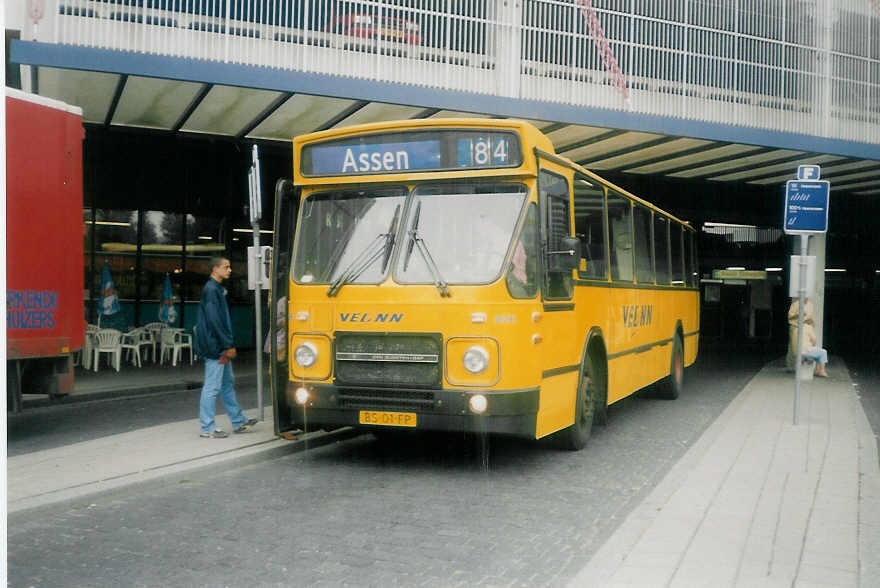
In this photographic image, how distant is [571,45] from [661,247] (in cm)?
493

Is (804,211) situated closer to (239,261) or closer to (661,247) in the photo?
(661,247)

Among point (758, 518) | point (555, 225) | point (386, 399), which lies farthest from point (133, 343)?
point (758, 518)

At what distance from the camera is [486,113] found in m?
14.6

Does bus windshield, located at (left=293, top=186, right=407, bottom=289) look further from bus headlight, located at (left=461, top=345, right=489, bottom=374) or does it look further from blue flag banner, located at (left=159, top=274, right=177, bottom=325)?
blue flag banner, located at (left=159, top=274, right=177, bottom=325)

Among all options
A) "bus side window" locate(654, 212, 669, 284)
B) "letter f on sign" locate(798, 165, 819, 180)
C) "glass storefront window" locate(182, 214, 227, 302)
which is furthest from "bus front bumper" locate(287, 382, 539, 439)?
"glass storefront window" locate(182, 214, 227, 302)

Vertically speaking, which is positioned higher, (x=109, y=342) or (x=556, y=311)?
(x=556, y=311)

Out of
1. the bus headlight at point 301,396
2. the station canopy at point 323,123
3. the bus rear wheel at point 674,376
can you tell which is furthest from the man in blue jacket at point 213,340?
the bus rear wheel at point 674,376

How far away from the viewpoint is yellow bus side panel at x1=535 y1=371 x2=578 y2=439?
7.69m

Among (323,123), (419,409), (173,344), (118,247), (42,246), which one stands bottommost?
(173,344)

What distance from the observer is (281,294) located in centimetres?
846

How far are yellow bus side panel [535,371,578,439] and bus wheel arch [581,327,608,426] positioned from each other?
2.73 feet

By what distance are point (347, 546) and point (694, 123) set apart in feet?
40.5

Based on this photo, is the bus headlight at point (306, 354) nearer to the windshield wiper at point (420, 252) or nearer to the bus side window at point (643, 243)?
the windshield wiper at point (420, 252)

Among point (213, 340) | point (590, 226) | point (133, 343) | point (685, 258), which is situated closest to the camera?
point (213, 340)
